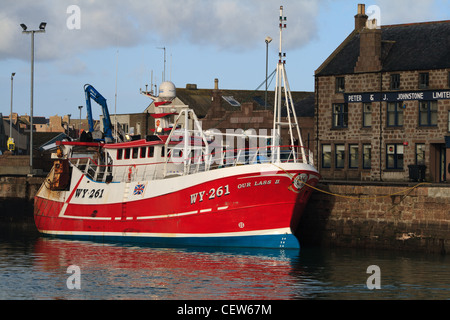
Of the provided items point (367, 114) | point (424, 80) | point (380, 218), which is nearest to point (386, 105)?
point (367, 114)

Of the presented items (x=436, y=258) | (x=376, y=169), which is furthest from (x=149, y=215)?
(x=376, y=169)

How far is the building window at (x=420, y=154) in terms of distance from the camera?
1932 inches

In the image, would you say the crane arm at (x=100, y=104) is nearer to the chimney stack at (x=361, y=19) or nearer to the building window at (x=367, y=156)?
the building window at (x=367, y=156)

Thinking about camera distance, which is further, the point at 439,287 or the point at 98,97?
the point at 98,97

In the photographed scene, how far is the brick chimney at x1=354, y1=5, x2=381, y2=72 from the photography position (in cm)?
5112

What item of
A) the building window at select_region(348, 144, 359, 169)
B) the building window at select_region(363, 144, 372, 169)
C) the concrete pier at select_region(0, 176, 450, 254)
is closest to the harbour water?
the concrete pier at select_region(0, 176, 450, 254)

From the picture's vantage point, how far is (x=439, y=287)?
86.9 feet

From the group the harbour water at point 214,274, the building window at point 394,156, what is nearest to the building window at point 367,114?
the building window at point 394,156

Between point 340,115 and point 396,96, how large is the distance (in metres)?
4.37

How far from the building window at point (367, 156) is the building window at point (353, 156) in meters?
0.56

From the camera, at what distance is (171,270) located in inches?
1159

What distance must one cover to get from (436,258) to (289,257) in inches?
240
